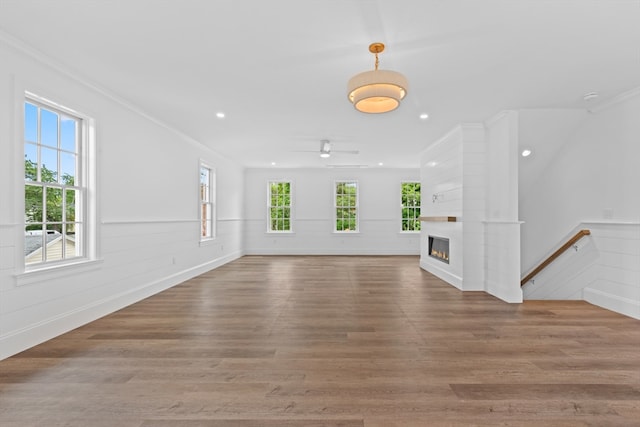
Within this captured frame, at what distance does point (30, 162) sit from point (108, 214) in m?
0.99

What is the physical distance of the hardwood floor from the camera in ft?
6.09

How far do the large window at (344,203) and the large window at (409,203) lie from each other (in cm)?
148

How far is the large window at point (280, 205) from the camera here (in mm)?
9703

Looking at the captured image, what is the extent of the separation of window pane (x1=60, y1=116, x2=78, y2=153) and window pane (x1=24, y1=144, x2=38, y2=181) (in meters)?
0.36

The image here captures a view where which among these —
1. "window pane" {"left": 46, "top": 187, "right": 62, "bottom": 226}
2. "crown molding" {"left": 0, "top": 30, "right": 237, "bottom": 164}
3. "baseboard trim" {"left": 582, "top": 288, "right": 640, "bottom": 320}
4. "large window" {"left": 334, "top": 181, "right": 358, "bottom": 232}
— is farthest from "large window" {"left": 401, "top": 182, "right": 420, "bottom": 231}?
"window pane" {"left": 46, "top": 187, "right": 62, "bottom": 226}

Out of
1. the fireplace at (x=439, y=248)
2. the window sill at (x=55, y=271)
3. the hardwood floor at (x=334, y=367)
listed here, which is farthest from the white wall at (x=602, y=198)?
the window sill at (x=55, y=271)

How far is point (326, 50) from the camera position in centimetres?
277

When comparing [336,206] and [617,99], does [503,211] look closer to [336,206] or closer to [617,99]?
[617,99]

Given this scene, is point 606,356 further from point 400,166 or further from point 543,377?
point 400,166

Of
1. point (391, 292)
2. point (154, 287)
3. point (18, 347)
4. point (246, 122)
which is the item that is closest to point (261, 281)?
point (154, 287)

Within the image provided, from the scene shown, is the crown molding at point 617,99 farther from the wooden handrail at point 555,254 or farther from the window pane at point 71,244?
the window pane at point 71,244

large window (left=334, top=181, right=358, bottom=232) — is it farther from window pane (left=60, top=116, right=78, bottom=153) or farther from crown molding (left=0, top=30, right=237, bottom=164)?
window pane (left=60, top=116, right=78, bottom=153)

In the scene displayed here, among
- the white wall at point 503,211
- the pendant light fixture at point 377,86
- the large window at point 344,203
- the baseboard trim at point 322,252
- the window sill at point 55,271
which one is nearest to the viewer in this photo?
the pendant light fixture at point 377,86

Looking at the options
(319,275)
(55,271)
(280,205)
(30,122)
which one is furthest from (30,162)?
(280,205)
